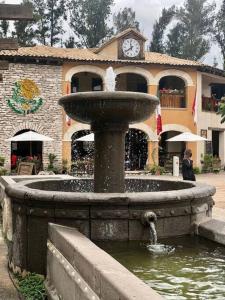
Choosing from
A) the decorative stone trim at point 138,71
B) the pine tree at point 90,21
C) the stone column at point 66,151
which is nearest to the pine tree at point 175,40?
the pine tree at point 90,21

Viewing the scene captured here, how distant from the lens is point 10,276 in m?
5.61

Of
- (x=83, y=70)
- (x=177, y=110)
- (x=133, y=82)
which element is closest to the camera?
(x=83, y=70)

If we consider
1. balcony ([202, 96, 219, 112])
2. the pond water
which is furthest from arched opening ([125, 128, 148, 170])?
the pond water

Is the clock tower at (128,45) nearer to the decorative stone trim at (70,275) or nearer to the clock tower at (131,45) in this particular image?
the clock tower at (131,45)

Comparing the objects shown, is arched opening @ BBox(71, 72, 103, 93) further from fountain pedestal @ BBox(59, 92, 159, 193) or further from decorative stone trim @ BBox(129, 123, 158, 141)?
fountain pedestal @ BBox(59, 92, 159, 193)

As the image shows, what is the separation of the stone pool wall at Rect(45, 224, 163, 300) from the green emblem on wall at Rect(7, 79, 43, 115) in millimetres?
19616

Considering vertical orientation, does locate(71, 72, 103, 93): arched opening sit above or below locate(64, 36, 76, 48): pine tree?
below

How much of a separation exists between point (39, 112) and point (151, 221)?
19744 millimetres

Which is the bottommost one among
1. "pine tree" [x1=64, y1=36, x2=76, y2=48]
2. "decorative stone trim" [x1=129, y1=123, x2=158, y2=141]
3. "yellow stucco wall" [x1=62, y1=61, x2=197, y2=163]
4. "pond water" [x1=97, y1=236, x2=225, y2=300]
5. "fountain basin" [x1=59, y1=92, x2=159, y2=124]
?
"pond water" [x1=97, y1=236, x2=225, y2=300]

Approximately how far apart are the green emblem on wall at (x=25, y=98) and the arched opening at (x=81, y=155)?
2.78 m

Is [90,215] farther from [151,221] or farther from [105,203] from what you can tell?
[151,221]

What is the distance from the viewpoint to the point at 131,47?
85.7ft

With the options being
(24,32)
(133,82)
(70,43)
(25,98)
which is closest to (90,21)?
(70,43)

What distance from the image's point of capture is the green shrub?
489 cm
